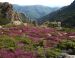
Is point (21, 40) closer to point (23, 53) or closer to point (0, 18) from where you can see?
point (23, 53)

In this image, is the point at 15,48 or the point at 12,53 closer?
the point at 12,53

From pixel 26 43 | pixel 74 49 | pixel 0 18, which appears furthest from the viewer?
pixel 0 18

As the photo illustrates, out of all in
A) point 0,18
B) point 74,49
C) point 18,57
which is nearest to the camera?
point 18,57

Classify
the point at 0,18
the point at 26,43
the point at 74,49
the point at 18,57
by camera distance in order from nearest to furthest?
the point at 18,57, the point at 74,49, the point at 26,43, the point at 0,18

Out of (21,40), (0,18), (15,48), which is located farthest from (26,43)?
(0,18)

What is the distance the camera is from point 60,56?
2547cm

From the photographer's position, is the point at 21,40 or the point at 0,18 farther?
the point at 0,18

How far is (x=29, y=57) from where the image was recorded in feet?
82.1

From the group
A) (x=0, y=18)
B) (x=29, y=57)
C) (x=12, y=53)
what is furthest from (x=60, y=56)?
(x=0, y=18)

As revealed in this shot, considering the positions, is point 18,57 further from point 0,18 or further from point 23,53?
point 0,18

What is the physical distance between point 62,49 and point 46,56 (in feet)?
14.8

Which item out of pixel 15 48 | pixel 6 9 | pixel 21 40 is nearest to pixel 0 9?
pixel 6 9

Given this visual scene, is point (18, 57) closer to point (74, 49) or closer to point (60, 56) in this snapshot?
point (60, 56)

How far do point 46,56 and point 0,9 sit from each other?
56143mm
